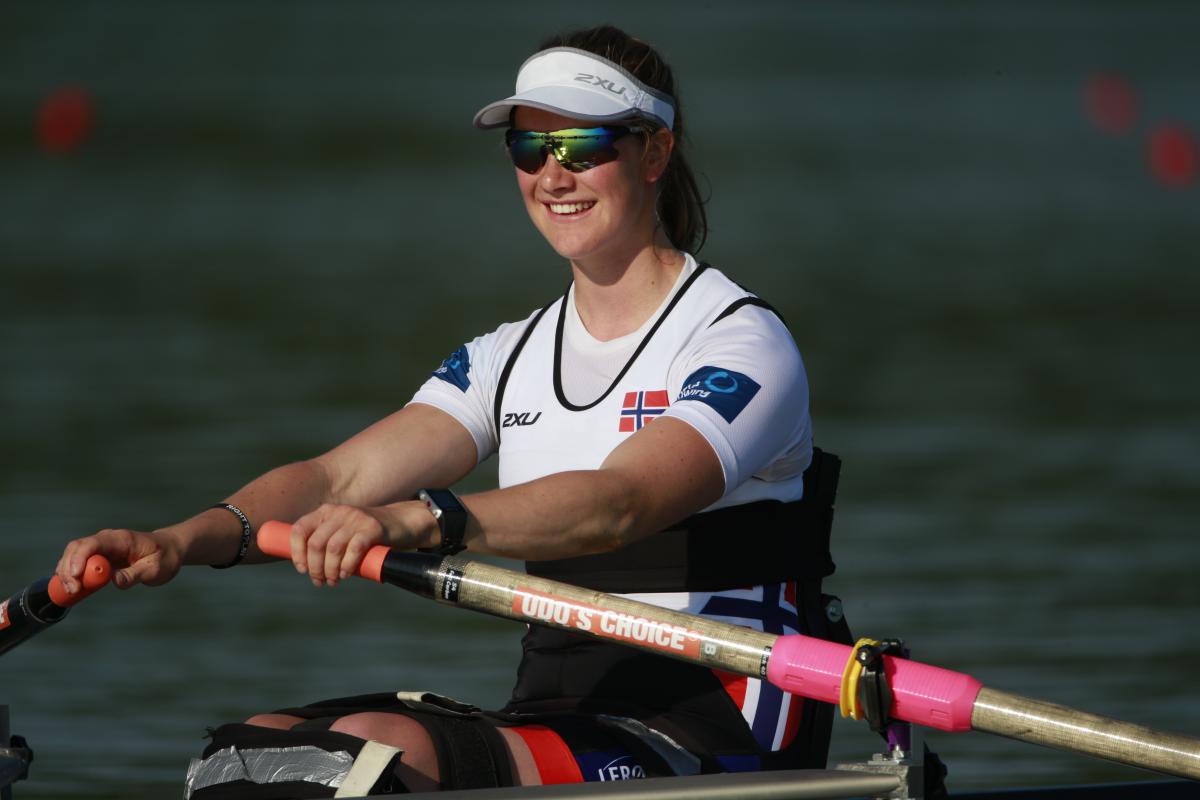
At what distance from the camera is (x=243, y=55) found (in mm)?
35188

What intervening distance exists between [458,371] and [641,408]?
19.5 inches

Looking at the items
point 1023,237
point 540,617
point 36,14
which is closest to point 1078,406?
point 1023,237

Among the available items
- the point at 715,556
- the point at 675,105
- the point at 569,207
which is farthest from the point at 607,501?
the point at 675,105

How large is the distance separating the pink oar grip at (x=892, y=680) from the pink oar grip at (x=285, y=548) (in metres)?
0.57

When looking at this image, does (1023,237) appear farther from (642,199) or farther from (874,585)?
(642,199)

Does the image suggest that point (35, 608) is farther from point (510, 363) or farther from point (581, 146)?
point (581, 146)

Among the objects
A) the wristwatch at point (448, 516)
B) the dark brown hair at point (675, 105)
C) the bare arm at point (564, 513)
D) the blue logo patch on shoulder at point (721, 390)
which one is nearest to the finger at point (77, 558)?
the bare arm at point (564, 513)

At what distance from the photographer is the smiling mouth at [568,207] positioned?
3.46m

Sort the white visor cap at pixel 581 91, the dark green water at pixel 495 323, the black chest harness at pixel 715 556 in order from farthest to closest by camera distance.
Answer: the dark green water at pixel 495 323
the white visor cap at pixel 581 91
the black chest harness at pixel 715 556

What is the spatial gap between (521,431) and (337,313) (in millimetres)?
10813

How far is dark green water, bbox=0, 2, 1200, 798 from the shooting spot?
21.1ft

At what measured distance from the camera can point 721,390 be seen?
3.14m

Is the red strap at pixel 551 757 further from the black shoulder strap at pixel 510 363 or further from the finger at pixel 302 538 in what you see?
the black shoulder strap at pixel 510 363

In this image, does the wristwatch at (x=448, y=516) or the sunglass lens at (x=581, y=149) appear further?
the sunglass lens at (x=581, y=149)
